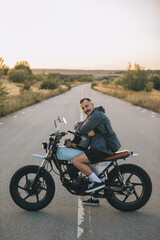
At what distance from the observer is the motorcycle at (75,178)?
4.32 m

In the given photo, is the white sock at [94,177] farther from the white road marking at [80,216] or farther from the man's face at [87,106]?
the man's face at [87,106]

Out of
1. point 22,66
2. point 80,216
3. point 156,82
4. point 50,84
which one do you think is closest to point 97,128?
point 80,216

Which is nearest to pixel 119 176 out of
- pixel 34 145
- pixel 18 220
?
pixel 18 220

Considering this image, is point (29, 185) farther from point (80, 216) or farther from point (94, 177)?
point (94, 177)

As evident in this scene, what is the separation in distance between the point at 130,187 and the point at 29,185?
1431mm

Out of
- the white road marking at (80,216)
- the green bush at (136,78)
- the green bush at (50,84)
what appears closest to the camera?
the white road marking at (80,216)

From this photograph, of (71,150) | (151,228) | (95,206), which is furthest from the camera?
(95,206)

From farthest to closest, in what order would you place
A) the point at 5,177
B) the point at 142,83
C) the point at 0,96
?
the point at 142,83, the point at 0,96, the point at 5,177

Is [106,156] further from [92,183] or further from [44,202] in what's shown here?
[44,202]

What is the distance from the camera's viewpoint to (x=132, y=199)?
16.0ft

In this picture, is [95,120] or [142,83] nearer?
[95,120]

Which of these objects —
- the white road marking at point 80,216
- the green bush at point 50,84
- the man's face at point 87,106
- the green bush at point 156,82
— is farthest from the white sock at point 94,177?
the green bush at point 156,82

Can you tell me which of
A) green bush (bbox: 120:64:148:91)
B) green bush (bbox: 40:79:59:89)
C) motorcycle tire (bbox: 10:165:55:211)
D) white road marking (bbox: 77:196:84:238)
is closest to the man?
white road marking (bbox: 77:196:84:238)

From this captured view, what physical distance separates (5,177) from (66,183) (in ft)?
7.16
